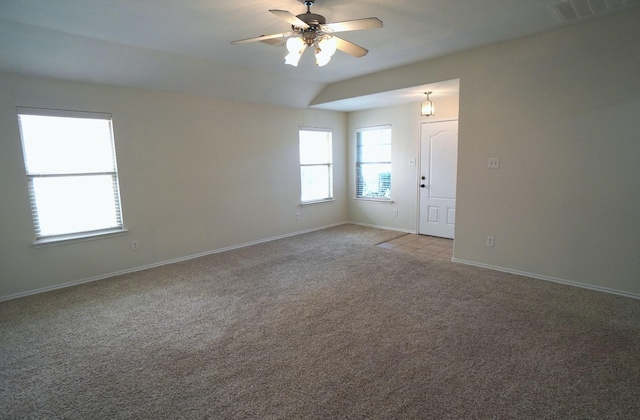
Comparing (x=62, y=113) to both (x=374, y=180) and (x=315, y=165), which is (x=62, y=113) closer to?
(x=315, y=165)

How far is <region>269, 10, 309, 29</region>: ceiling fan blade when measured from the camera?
2111 millimetres

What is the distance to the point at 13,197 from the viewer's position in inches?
133

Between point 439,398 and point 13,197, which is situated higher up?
point 13,197

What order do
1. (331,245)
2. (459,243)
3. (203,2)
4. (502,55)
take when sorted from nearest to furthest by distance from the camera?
(203,2) < (502,55) < (459,243) < (331,245)

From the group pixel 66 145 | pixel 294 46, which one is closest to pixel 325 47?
pixel 294 46

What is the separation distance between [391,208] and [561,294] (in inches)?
132

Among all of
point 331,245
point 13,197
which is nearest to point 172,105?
point 13,197

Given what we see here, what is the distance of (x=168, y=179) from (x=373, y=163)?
387cm

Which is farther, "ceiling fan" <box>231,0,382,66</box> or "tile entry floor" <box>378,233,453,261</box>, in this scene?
"tile entry floor" <box>378,233,453,261</box>

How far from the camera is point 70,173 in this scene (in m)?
3.73

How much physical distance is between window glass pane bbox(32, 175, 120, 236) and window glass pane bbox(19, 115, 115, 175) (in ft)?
0.41

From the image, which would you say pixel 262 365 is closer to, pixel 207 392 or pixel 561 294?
pixel 207 392

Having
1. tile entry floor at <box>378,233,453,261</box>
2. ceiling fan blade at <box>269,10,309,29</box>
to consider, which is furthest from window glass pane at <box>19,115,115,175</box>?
tile entry floor at <box>378,233,453,261</box>

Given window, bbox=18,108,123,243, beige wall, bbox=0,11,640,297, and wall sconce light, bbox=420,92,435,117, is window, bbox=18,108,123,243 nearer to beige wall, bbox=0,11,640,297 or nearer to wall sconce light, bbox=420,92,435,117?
beige wall, bbox=0,11,640,297
